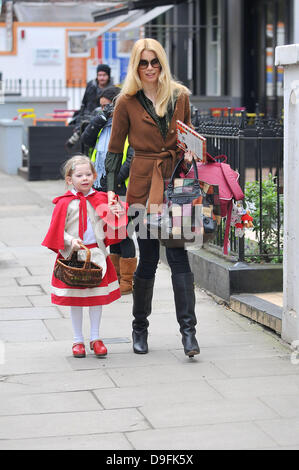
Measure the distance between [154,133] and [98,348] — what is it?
1.40 metres

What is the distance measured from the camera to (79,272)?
570cm

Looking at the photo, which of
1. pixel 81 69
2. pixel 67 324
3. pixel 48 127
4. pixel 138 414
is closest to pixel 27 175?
pixel 48 127

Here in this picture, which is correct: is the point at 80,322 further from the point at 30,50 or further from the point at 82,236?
the point at 30,50

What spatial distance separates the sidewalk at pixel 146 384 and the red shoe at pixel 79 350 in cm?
6

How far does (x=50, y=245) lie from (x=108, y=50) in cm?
2465

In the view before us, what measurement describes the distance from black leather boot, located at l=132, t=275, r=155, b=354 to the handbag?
411 millimetres

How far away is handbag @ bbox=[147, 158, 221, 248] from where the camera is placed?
556 cm

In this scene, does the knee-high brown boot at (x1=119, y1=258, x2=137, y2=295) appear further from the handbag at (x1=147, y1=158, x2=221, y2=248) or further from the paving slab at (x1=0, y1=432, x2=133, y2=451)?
the paving slab at (x1=0, y1=432, x2=133, y2=451)

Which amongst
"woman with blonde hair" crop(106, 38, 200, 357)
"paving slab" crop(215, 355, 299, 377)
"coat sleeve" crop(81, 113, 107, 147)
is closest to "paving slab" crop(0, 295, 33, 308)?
"coat sleeve" crop(81, 113, 107, 147)

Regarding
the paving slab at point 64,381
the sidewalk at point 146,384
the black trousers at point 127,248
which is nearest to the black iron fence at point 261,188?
the sidewalk at point 146,384

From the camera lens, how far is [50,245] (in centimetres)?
573

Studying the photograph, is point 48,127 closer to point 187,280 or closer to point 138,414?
point 187,280
